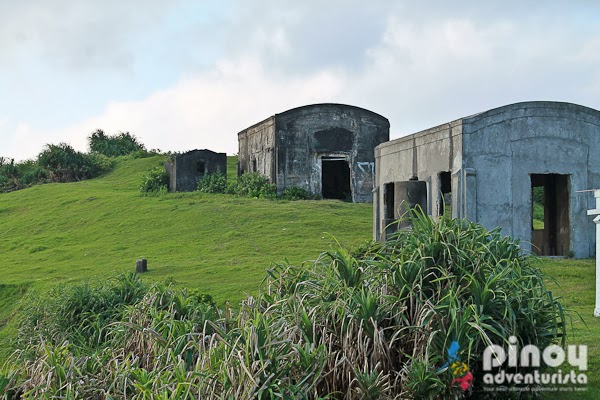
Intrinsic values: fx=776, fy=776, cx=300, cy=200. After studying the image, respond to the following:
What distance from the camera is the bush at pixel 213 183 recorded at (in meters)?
31.8

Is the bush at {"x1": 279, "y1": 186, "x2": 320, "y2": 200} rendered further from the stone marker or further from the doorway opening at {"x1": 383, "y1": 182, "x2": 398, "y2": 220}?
the stone marker

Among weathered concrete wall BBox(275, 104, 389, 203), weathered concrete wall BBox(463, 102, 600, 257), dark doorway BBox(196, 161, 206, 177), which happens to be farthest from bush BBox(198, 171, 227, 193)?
weathered concrete wall BBox(463, 102, 600, 257)

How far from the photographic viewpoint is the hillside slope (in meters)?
18.6

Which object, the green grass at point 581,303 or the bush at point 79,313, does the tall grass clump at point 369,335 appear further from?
the bush at point 79,313

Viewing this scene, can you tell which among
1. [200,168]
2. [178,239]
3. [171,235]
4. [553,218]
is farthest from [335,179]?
[553,218]

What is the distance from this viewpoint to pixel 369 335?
25.8 ft

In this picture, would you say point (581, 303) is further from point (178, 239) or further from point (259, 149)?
point (259, 149)

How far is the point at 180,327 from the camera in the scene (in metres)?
9.35

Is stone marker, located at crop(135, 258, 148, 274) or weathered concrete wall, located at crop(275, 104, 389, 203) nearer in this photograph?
stone marker, located at crop(135, 258, 148, 274)

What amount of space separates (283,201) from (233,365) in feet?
70.2

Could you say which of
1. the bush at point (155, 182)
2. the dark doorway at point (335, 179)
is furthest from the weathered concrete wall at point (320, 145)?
the bush at point (155, 182)

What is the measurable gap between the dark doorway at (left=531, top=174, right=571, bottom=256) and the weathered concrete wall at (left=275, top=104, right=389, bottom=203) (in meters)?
10.4

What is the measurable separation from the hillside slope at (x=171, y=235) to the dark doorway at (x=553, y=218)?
15.9 ft

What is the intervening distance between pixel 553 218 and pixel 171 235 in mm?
11495
